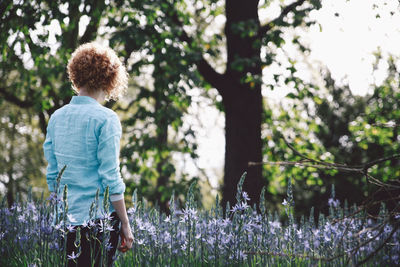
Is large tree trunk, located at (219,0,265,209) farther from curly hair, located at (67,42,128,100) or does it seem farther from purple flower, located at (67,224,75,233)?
purple flower, located at (67,224,75,233)

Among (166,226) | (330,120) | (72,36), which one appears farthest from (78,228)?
(330,120)

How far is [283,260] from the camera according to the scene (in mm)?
4105

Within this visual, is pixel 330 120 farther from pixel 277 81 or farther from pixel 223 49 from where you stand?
pixel 277 81

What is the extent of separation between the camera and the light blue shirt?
271cm

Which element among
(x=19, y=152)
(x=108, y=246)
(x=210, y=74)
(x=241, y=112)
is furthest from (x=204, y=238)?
(x=19, y=152)

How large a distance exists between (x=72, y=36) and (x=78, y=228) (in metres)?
6.59

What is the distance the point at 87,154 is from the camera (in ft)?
9.08

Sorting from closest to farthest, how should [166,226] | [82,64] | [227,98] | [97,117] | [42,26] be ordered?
[97,117] → [82,64] → [166,226] → [42,26] → [227,98]

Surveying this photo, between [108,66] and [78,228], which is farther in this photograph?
[108,66]

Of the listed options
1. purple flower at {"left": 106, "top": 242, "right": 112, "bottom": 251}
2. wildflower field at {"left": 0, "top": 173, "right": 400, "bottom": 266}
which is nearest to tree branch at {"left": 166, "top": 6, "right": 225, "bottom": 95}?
wildflower field at {"left": 0, "top": 173, "right": 400, "bottom": 266}

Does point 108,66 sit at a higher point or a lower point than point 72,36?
lower

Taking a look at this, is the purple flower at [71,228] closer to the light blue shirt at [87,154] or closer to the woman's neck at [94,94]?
the light blue shirt at [87,154]

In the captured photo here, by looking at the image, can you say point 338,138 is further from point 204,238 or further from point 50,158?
point 50,158

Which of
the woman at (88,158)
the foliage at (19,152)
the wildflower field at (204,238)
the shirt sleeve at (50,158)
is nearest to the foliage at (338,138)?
the wildflower field at (204,238)
